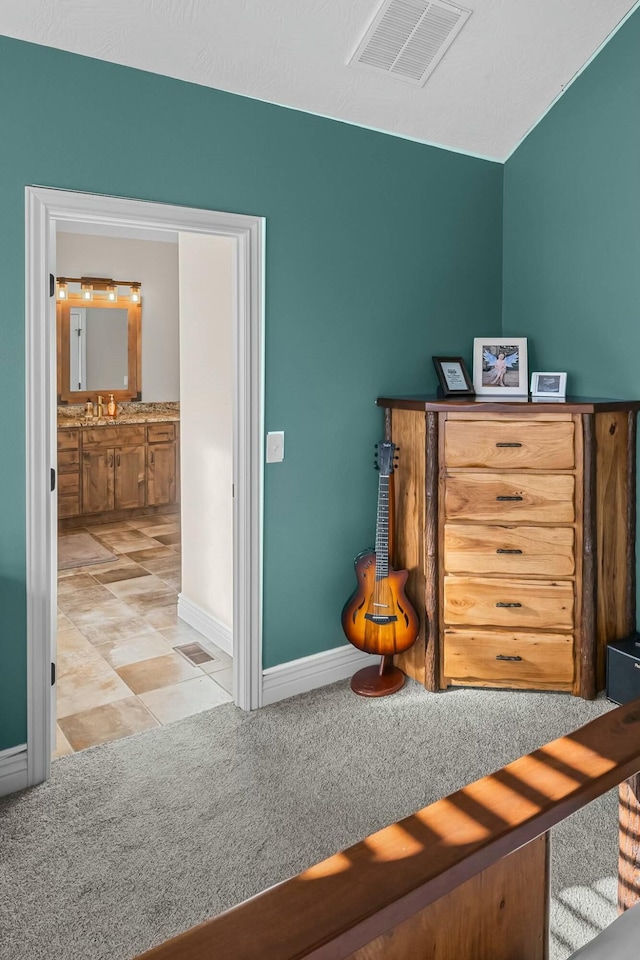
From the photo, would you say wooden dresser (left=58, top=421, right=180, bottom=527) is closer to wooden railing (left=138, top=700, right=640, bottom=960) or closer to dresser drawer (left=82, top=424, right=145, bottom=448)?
dresser drawer (left=82, top=424, right=145, bottom=448)

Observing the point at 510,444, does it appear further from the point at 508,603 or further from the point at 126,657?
the point at 126,657

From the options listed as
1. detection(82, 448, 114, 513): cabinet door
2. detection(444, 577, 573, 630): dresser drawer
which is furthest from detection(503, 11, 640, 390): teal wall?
detection(82, 448, 114, 513): cabinet door

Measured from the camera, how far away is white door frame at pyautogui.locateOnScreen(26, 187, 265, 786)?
7.96 feet

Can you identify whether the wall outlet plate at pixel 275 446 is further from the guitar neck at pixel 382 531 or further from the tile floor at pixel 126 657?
the tile floor at pixel 126 657

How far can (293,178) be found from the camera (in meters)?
2.94

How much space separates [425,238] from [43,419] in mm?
1926

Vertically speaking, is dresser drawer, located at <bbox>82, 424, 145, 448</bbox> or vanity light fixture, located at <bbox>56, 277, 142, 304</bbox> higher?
vanity light fixture, located at <bbox>56, 277, 142, 304</bbox>

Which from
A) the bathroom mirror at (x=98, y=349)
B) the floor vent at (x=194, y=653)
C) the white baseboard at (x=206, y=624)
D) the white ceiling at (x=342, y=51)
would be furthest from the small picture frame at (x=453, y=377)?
the bathroom mirror at (x=98, y=349)

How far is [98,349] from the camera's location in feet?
21.4

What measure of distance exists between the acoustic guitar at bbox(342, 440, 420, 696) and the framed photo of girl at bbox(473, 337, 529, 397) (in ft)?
2.25

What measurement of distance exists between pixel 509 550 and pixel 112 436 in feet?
13.4

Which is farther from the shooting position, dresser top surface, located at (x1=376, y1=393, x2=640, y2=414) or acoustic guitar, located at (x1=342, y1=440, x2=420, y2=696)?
acoustic guitar, located at (x1=342, y1=440, x2=420, y2=696)

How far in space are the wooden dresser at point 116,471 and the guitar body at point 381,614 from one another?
3627 mm

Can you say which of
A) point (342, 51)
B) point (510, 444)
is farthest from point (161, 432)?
point (342, 51)
